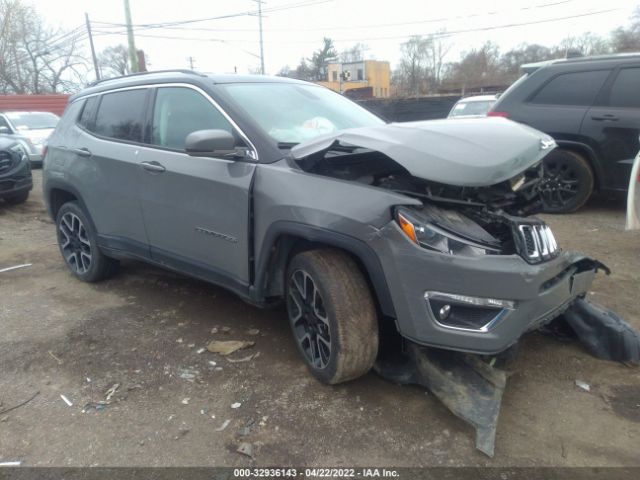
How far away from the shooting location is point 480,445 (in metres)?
2.30

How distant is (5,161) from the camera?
7.62 meters

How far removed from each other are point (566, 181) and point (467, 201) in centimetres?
424

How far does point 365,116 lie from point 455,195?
1.52 m

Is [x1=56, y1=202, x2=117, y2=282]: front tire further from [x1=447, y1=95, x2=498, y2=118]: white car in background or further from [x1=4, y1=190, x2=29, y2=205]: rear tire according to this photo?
[x1=447, y1=95, x2=498, y2=118]: white car in background

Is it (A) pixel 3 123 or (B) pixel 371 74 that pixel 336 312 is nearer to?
(A) pixel 3 123

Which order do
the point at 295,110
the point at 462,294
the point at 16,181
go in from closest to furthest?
the point at 462,294, the point at 295,110, the point at 16,181

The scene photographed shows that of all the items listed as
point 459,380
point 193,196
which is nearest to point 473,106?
point 193,196

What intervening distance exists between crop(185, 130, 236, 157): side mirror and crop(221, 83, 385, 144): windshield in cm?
30

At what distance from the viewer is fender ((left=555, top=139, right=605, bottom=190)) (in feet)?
19.2

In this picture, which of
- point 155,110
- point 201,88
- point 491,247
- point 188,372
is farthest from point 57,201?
point 491,247

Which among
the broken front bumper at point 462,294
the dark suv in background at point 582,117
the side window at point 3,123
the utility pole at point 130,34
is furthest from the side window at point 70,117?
the utility pole at point 130,34

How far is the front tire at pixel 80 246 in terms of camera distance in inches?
173

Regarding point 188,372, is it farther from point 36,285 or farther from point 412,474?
point 36,285

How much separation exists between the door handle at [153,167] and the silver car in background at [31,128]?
10792 millimetres
